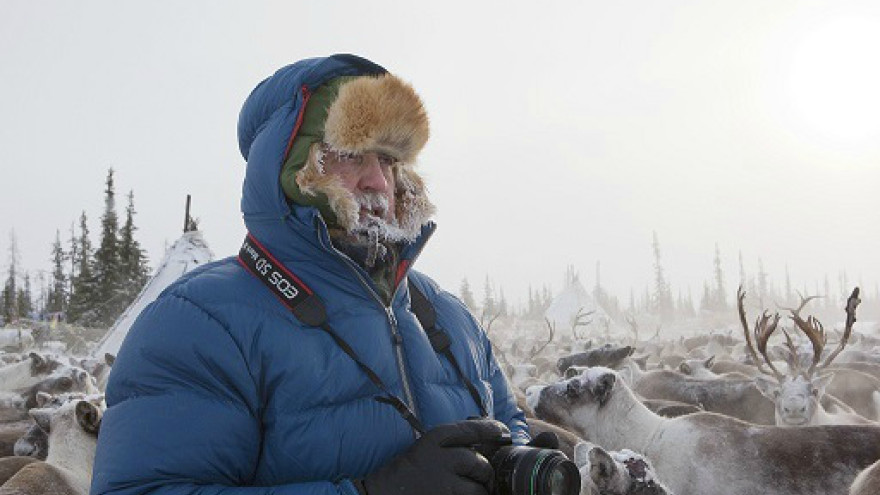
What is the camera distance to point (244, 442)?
1666 millimetres

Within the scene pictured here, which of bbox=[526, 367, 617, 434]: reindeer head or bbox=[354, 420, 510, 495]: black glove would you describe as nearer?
bbox=[354, 420, 510, 495]: black glove

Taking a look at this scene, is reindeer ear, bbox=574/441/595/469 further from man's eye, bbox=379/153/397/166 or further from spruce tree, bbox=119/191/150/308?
spruce tree, bbox=119/191/150/308

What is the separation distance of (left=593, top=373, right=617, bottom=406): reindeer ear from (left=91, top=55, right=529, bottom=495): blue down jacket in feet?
13.8

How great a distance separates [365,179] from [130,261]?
35.4m

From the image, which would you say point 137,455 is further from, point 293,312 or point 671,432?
point 671,432

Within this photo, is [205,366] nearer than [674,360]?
Yes

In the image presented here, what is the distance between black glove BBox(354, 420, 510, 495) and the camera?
1656mm

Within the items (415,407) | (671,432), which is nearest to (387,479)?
(415,407)

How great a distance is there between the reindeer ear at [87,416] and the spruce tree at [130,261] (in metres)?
30.0

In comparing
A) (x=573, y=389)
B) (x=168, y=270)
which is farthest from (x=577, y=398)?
(x=168, y=270)

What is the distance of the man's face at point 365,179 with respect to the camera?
81.0 inches

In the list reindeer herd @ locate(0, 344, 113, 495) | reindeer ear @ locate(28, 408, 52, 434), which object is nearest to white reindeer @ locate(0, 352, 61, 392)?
reindeer herd @ locate(0, 344, 113, 495)

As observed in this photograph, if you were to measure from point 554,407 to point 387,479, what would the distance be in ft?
15.7

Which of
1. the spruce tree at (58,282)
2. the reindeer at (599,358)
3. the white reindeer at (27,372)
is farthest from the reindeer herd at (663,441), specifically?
the spruce tree at (58,282)
